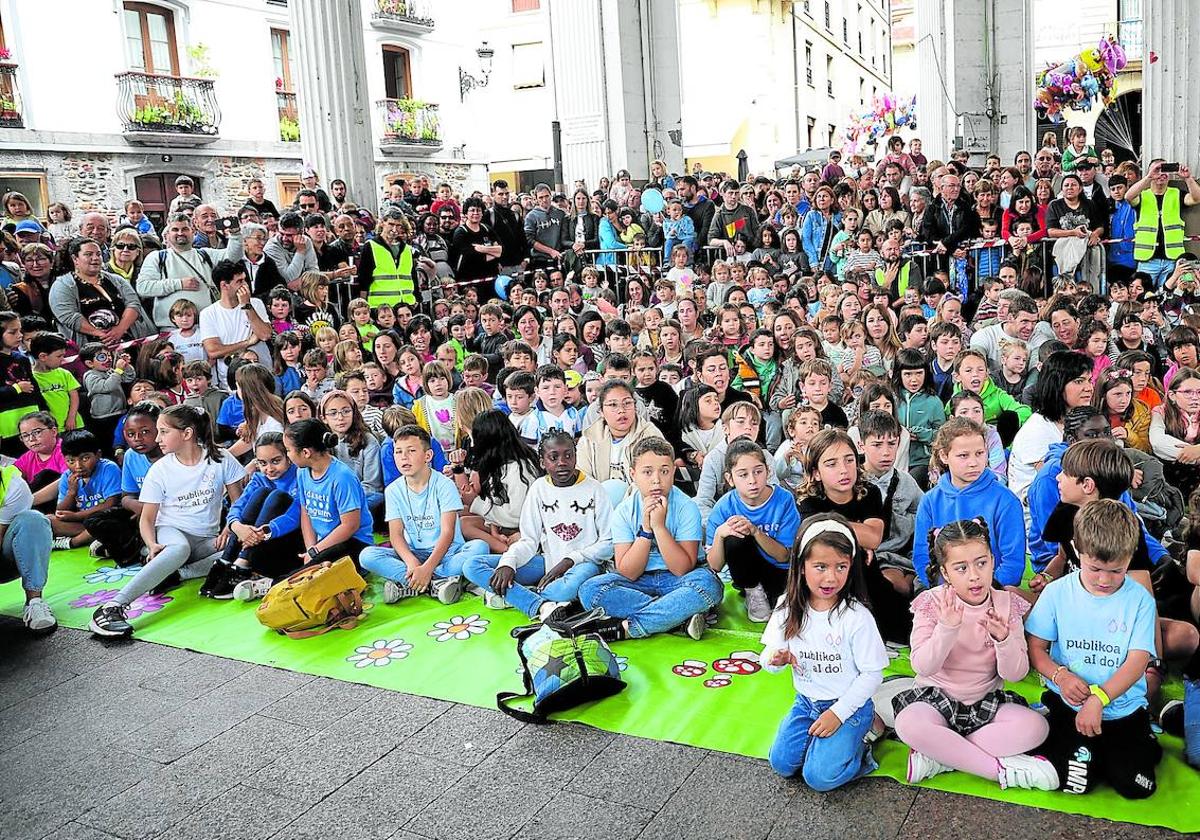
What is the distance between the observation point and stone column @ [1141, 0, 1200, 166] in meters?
11.0

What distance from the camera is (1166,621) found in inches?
150

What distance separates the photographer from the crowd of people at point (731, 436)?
3.32 m

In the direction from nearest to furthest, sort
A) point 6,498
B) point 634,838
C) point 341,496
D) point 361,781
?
point 634,838 → point 361,781 → point 6,498 → point 341,496

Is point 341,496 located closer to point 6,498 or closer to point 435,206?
point 6,498

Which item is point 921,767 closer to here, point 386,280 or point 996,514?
point 996,514

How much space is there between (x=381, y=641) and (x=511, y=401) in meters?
2.12

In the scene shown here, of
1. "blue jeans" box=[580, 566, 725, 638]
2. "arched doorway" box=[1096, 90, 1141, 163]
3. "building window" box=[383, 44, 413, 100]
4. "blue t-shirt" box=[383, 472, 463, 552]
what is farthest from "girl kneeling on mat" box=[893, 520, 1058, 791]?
"building window" box=[383, 44, 413, 100]

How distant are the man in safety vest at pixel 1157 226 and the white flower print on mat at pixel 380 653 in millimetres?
8247

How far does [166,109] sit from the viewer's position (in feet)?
63.1

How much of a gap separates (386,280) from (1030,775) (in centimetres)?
803

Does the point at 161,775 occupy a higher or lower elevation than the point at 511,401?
lower

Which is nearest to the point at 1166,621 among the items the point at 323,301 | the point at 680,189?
the point at 323,301

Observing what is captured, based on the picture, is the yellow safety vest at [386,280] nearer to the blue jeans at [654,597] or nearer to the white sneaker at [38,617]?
the white sneaker at [38,617]

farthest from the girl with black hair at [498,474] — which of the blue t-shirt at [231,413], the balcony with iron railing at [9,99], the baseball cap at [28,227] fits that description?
the balcony with iron railing at [9,99]
